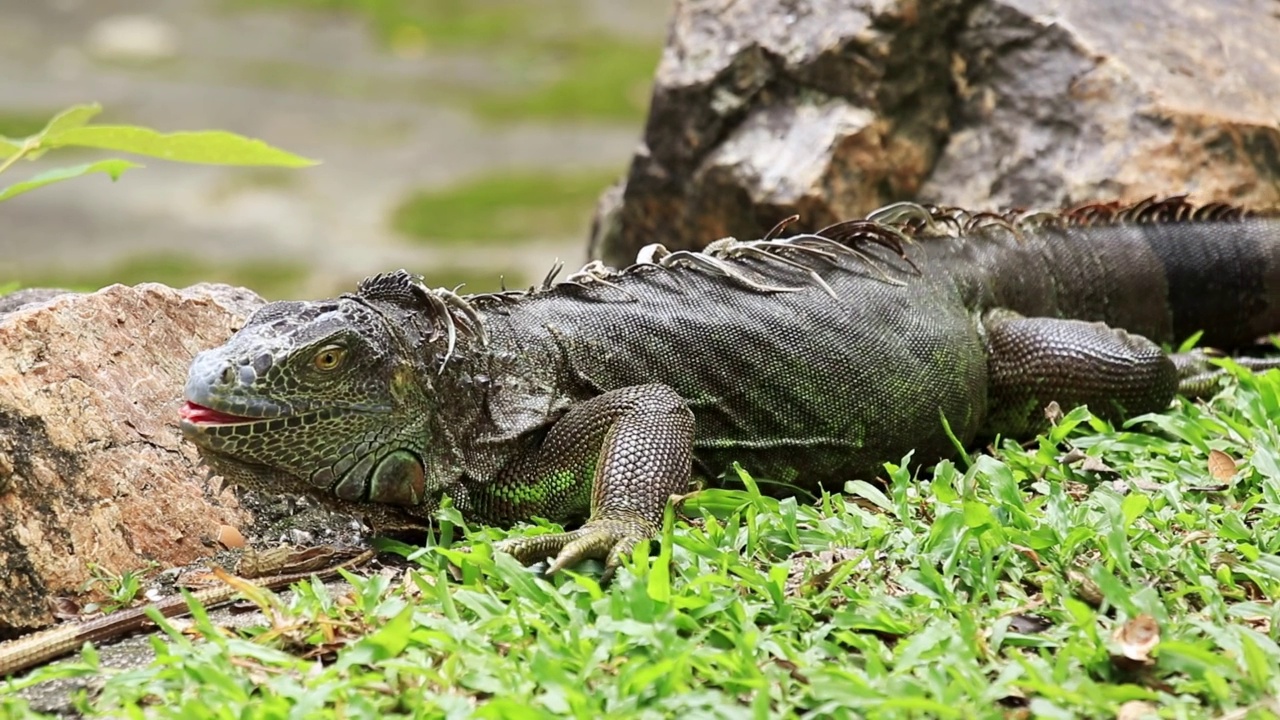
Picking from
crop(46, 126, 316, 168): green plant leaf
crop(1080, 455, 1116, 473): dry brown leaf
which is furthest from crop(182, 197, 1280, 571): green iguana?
crop(46, 126, 316, 168): green plant leaf

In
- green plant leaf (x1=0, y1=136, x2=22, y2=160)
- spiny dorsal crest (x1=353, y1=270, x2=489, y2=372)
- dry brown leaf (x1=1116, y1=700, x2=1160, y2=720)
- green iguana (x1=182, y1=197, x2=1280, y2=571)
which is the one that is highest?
green plant leaf (x1=0, y1=136, x2=22, y2=160)

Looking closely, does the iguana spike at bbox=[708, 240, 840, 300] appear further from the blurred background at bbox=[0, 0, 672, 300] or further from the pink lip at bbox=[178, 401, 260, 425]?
the blurred background at bbox=[0, 0, 672, 300]

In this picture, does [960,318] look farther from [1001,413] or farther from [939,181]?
[939,181]

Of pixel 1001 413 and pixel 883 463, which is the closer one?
pixel 883 463

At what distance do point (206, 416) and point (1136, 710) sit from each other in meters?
2.58

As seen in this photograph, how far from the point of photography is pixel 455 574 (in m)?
3.73

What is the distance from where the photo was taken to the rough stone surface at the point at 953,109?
7.14 m

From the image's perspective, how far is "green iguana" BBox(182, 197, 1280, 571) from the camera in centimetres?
387

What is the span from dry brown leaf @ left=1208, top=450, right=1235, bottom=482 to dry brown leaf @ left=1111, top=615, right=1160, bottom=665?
4.73 feet

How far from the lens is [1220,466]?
14.6 ft

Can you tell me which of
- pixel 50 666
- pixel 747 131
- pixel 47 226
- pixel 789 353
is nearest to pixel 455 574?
pixel 50 666

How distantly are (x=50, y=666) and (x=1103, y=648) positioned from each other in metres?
2.64

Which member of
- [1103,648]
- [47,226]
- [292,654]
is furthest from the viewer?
[47,226]

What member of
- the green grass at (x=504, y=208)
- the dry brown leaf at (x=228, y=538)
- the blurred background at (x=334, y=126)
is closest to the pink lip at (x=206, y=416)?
the dry brown leaf at (x=228, y=538)
